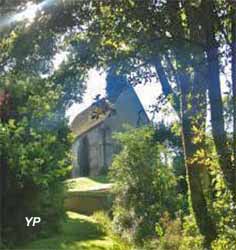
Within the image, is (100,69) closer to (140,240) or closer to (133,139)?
(140,240)

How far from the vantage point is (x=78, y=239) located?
1306 cm

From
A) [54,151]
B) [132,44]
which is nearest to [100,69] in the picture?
[132,44]

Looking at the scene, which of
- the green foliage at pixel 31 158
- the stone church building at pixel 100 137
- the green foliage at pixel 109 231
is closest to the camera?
the green foliage at pixel 109 231

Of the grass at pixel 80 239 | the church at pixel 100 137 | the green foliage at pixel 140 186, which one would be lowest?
the grass at pixel 80 239

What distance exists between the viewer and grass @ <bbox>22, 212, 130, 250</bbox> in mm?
11477

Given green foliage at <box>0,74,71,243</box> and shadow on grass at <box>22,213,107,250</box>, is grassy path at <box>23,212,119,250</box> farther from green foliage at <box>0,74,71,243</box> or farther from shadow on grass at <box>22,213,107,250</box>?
green foliage at <box>0,74,71,243</box>

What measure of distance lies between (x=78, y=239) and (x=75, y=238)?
0.18m

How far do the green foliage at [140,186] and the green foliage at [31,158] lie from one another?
1.54m

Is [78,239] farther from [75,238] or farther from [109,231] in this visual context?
[109,231]

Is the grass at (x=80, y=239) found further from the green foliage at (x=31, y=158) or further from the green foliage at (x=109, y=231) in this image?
the green foliage at (x=31, y=158)

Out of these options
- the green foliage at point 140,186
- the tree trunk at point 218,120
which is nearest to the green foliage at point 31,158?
the green foliage at point 140,186

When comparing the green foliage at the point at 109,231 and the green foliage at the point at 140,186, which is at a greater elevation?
the green foliage at the point at 140,186

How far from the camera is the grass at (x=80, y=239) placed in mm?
11477

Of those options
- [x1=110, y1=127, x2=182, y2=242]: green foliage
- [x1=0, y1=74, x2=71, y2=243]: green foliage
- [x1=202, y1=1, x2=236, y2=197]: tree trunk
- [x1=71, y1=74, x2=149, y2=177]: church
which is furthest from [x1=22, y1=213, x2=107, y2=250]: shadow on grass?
[x1=71, y1=74, x2=149, y2=177]: church
